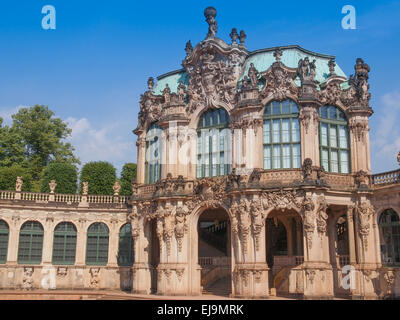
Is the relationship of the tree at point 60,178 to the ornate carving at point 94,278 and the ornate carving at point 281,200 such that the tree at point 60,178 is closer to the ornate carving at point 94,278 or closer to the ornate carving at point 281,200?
the ornate carving at point 94,278

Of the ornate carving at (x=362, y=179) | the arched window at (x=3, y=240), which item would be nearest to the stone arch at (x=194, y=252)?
the ornate carving at (x=362, y=179)

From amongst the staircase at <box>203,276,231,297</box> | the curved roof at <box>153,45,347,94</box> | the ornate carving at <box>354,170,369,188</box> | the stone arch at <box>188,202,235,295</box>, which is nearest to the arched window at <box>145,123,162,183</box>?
the stone arch at <box>188,202,235,295</box>

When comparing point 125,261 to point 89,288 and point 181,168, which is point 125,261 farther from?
point 181,168

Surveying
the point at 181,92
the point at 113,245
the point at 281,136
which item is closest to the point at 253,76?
the point at 281,136

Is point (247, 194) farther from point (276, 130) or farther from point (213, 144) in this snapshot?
point (213, 144)

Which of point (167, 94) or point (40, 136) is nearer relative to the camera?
point (167, 94)

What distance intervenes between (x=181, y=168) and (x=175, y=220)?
12.6 ft

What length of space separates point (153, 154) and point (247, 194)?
10221 millimetres

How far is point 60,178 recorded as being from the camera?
50.2 metres

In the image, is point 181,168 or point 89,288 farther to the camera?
point 89,288

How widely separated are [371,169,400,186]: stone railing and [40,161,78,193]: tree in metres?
30.5

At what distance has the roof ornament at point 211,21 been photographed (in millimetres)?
37562

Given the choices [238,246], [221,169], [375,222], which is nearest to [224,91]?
[221,169]
